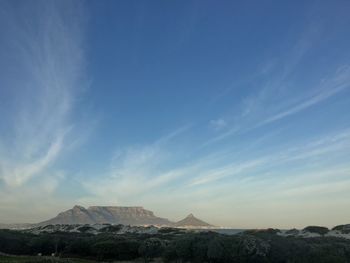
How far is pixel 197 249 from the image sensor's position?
49594 millimetres

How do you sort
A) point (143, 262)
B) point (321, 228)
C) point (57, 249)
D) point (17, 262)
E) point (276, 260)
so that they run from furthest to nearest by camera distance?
1. point (321, 228)
2. point (57, 249)
3. point (143, 262)
4. point (276, 260)
5. point (17, 262)

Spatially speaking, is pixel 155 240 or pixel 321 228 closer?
pixel 155 240

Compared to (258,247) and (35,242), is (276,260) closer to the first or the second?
(258,247)

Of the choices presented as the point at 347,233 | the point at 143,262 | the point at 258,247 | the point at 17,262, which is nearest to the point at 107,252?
the point at 143,262

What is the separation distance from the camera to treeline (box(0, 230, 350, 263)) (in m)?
45.8

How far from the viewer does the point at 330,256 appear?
43.6 m

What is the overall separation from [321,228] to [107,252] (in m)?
47.8

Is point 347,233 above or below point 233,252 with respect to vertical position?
above

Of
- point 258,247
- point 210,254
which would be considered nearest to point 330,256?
point 258,247

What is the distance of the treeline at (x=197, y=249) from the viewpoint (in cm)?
4578

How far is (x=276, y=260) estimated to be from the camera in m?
46.2

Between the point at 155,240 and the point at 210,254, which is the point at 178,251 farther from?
the point at 155,240

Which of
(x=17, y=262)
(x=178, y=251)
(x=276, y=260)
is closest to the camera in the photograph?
(x=17, y=262)

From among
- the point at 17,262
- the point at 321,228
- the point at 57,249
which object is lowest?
the point at 17,262
